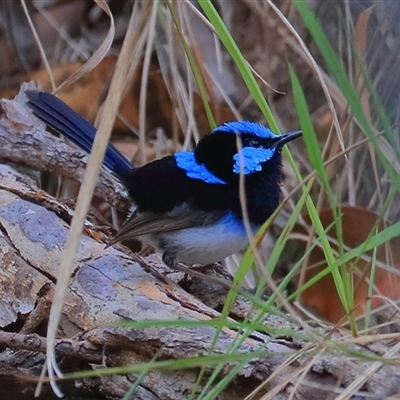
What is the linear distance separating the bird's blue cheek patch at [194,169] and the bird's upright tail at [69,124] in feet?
0.71

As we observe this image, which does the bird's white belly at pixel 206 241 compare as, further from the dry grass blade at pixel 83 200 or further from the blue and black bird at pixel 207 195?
the dry grass blade at pixel 83 200

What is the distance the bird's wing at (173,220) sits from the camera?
2.20 m

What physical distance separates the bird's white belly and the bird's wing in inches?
0.8

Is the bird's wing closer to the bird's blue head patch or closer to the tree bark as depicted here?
the tree bark

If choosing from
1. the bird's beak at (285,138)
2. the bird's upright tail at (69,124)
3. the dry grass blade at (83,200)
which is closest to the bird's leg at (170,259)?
the bird's upright tail at (69,124)

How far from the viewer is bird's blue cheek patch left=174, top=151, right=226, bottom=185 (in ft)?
7.43

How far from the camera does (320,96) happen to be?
341 centimetres

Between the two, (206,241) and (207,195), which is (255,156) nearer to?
(207,195)

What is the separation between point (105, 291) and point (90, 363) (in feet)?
0.74

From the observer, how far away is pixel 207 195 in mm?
2221

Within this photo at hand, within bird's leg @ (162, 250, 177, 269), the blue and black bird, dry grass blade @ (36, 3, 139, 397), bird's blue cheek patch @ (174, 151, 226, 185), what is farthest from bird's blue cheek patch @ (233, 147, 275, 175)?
dry grass blade @ (36, 3, 139, 397)

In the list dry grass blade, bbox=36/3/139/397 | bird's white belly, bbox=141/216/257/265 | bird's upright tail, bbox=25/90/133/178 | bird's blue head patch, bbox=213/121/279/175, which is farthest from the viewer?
bird's upright tail, bbox=25/90/133/178

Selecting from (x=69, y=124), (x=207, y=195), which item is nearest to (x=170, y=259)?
(x=207, y=195)

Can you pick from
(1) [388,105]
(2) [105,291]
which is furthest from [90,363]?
(1) [388,105]
